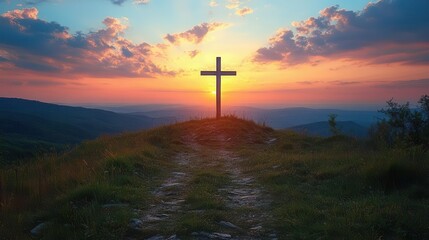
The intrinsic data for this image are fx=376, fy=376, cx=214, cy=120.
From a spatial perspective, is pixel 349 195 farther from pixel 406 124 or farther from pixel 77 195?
pixel 406 124

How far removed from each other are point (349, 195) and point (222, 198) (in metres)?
2.80

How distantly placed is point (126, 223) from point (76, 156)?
1083 cm

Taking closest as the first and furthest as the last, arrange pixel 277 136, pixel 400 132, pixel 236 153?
pixel 400 132 → pixel 236 153 → pixel 277 136

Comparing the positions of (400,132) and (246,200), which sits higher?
(400,132)

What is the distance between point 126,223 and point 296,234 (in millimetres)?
2835

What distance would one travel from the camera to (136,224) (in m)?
6.50

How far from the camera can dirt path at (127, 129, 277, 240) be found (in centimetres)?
611

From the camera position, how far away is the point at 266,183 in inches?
402

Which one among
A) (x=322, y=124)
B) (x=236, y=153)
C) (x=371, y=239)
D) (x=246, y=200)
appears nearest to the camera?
(x=371, y=239)

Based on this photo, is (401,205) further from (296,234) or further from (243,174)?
(243,174)

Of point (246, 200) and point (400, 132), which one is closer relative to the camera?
point (246, 200)

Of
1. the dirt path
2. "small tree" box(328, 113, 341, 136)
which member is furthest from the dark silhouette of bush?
the dirt path

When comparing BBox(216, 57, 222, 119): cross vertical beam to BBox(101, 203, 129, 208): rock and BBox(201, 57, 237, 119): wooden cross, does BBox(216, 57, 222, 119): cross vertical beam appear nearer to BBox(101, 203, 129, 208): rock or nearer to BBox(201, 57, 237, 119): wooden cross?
BBox(201, 57, 237, 119): wooden cross

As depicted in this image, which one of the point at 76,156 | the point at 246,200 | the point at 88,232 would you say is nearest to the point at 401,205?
the point at 246,200
